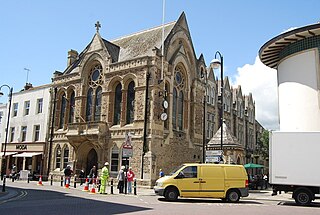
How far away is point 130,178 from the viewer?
2084 cm

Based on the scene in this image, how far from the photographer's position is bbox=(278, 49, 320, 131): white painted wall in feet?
63.2

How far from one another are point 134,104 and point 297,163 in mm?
15655

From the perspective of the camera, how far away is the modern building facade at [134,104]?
27531 mm

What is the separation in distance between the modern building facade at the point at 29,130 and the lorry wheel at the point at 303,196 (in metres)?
26.2

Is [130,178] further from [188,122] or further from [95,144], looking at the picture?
[188,122]

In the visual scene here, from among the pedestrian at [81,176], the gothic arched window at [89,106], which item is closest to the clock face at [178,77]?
the gothic arched window at [89,106]

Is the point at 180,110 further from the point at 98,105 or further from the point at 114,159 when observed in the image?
the point at 114,159

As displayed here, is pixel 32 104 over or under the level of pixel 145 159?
over

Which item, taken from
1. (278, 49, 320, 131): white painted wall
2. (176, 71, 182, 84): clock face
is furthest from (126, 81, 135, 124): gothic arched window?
(278, 49, 320, 131): white painted wall

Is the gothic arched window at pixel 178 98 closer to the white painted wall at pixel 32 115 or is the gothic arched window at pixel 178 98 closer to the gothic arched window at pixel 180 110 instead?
the gothic arched window at pixel 180 110

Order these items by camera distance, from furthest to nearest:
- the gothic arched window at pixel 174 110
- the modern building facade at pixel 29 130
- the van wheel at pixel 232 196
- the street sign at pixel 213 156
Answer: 1. the modern building facade at pixel 29 130
2. the gothic arched window at pixel 174 110
3. the street sign at pixel 213 156
4. the van wheel at pixel 232 196

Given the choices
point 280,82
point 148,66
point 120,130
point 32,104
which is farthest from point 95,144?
point 280,82

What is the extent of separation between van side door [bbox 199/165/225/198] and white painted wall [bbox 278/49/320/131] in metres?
6.29

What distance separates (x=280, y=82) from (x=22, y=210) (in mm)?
16726
